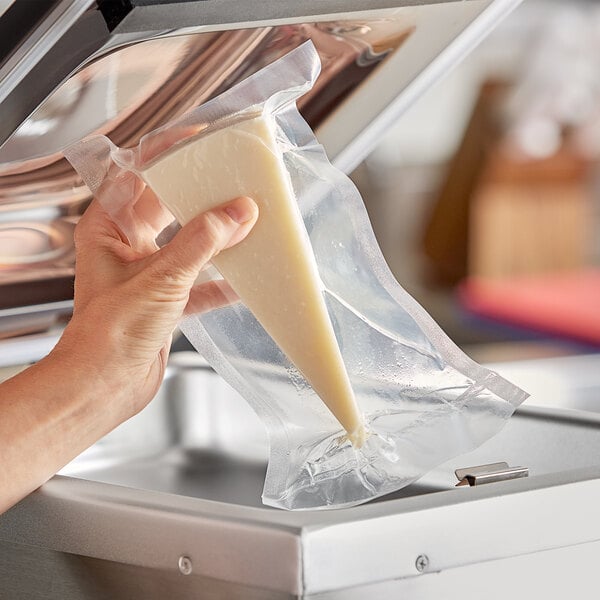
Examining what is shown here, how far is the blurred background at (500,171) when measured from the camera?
14.9 feet

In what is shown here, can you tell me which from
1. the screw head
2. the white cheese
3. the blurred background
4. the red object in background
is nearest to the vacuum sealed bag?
the white cheese

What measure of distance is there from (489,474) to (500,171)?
13.4 feet

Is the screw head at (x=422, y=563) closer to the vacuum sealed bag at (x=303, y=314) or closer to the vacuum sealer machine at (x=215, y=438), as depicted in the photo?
the vacuum sealer machine at (x=215, y=438)

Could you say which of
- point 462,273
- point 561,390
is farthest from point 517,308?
point 561,390

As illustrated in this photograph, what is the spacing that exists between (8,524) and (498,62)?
4.32m

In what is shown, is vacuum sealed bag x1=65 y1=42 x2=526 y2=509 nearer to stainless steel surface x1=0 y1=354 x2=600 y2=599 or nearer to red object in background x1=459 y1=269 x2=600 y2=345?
stainless steel surface x1=0 y1=354 x2=600 y2=599

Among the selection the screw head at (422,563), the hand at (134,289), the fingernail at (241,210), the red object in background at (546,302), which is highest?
the fingernail at (241,210)

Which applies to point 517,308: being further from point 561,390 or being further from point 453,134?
point 561,390

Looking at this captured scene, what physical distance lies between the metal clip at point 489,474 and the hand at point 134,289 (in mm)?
249

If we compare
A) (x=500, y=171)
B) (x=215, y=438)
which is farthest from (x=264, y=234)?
(x=500, y=171)

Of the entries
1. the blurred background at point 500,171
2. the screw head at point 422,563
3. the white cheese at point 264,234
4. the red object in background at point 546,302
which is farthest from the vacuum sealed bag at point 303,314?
the blurred background at point 500,171

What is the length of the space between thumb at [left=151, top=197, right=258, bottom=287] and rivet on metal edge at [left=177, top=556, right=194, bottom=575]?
0.20 m

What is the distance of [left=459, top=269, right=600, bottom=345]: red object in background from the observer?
3.71m

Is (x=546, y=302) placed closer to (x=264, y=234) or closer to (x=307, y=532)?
(x=264, y=234)
